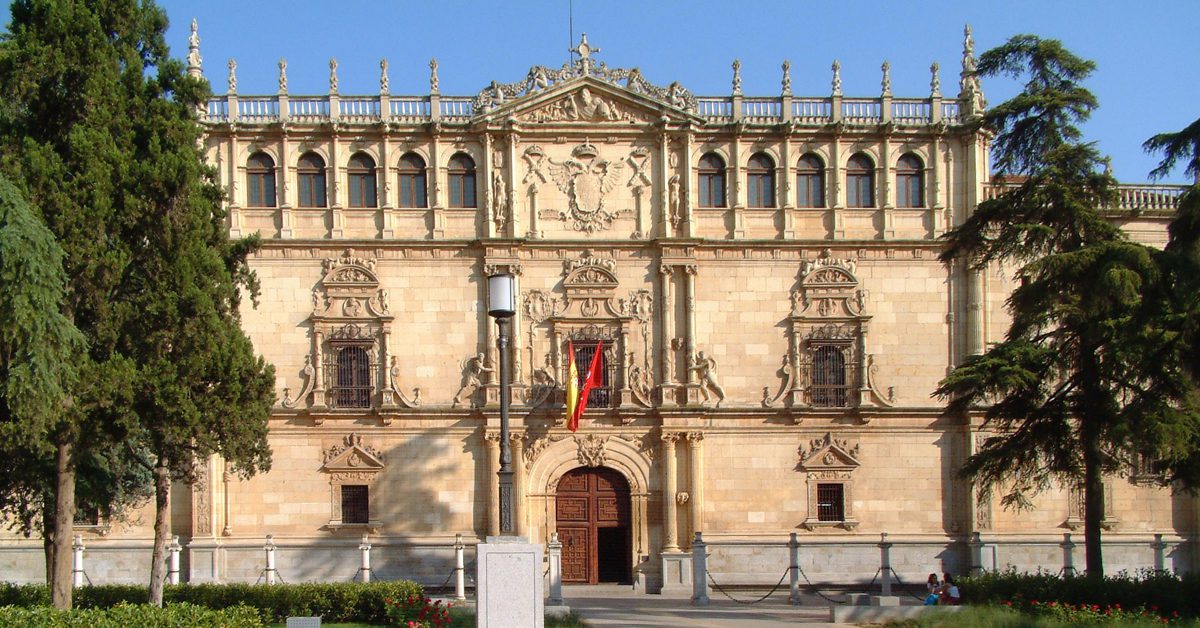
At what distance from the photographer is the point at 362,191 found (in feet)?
112

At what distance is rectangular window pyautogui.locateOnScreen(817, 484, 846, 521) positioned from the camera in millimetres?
33500

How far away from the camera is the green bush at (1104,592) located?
22141 millimetres

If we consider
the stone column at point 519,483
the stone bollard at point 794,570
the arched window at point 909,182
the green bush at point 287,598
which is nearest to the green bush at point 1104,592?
the stone bollard at point 794,570

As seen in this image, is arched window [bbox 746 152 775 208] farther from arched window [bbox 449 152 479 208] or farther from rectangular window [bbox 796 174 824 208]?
arched window [bbox 449 152 479 208]

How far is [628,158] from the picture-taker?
3422 cm

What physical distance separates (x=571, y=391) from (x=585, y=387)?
729 mm

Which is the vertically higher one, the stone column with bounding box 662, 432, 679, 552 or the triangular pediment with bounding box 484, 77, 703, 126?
the triangular pediment with bounding box 484, 77, 703, 126

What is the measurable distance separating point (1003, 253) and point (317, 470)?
17.8 m

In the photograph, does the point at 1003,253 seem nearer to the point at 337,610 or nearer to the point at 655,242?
the point at 655,242

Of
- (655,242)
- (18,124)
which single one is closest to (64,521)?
(18,124)

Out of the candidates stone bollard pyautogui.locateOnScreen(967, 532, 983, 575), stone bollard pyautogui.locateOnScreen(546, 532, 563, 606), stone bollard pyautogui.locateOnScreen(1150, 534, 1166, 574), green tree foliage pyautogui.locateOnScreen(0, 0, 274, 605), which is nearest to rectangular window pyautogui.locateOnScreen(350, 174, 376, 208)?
stone bollard pyautogui.locateOnScreen(546, 532, 563, 606)

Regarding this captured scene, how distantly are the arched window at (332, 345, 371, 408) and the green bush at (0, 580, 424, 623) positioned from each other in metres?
8.64

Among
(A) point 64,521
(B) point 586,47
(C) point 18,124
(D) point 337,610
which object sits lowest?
(D) point 337,610

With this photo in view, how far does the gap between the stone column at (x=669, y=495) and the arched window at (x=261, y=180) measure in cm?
1218
